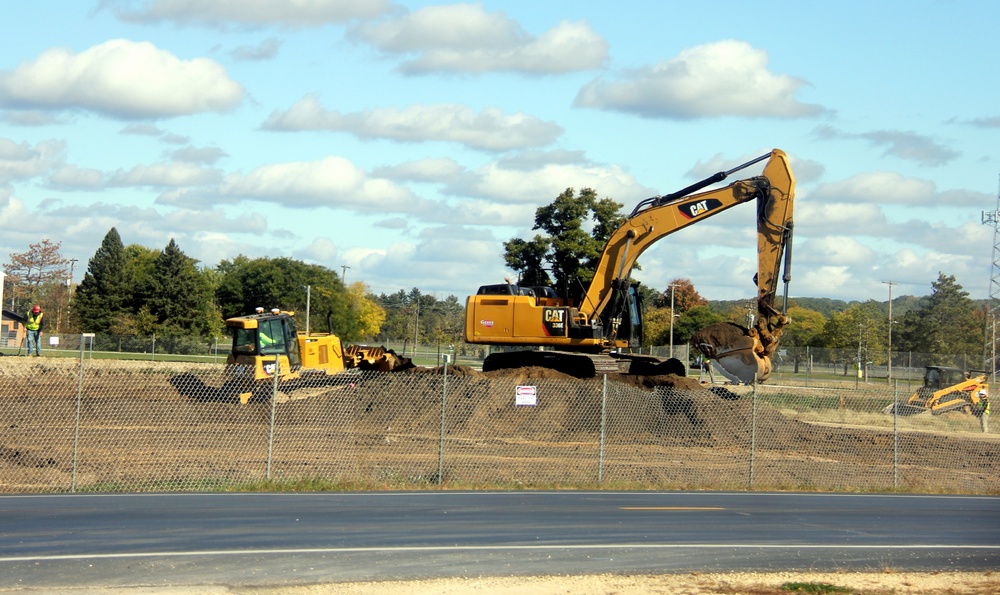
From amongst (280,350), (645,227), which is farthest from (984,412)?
(280,350)

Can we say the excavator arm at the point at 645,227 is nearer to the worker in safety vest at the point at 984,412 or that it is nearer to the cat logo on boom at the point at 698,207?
the cat logo on boom at the point at 698,207

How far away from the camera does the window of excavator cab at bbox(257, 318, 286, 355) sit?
28.7m

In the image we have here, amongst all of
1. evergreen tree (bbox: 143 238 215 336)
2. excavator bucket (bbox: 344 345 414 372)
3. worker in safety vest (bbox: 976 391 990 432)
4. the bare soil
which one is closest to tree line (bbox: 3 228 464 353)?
evergreen tree (bbox: 143 238 215 336)

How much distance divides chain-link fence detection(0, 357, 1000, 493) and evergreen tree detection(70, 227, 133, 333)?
42178 mm

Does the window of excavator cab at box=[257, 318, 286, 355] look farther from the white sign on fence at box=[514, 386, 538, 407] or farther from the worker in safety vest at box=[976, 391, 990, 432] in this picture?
the worker in safety vest at box=[976, 391, 990, 432]

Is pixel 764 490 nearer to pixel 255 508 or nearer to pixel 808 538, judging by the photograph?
pixel 808 538

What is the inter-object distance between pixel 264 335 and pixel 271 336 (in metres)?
0.23

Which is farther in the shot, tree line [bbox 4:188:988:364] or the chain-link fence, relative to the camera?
tree line [bbox 4:188:988:364]

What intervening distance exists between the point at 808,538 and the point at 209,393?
52.0 feet

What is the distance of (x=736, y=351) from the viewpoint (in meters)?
25.4

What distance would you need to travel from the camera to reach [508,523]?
534 inches

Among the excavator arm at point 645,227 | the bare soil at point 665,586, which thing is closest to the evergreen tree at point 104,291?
the excavator arm at point 645,227

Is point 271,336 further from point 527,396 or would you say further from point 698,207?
point 527,396

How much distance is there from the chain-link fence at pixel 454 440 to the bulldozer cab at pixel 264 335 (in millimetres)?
1939
